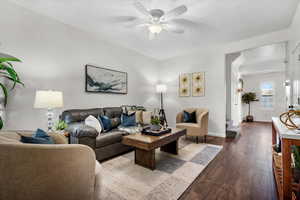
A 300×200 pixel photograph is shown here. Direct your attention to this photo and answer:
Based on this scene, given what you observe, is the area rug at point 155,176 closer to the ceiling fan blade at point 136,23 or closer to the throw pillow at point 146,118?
the throw pillow at point 146,118

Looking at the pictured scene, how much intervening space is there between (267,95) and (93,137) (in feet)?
29.4

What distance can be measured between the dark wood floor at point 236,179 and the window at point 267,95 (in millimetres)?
5974

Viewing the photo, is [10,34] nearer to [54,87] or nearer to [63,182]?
[54,87]

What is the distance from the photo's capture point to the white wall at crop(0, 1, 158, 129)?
7.44ft

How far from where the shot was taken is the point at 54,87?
8.90 ft

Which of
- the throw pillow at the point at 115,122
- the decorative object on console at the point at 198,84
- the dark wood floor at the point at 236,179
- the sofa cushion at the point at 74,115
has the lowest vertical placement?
the dark wood floor at the point at 236,179

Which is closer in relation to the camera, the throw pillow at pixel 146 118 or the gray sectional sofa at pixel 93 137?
the gray sectional sofa at pixel 93 137

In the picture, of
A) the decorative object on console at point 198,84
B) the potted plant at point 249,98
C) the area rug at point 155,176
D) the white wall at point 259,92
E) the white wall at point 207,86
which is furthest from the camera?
the potted plant at point 249,98

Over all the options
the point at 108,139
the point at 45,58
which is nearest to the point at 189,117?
the point at 108,139

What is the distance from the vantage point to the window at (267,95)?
7211mm

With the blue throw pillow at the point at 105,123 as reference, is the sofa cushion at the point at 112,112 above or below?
above

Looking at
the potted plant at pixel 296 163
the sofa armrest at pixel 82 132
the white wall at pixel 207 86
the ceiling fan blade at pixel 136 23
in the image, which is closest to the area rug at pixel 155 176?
the sofa armrest at pixel 82 132

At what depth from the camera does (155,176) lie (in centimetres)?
189

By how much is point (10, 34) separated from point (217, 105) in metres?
4.90
